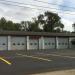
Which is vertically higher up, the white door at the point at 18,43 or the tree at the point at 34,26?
the tree at the point at 34,26

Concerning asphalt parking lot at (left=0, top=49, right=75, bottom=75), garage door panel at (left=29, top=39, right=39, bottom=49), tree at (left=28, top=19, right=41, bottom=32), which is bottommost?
asphalt parking lot at (left=0, top=49, right=75, bottom=75)

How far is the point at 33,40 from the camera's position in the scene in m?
55.2

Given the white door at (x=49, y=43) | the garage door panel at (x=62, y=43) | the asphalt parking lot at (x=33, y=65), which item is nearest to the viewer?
the asphalt parking lot at (x=33, y=65)

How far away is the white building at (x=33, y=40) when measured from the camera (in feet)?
168

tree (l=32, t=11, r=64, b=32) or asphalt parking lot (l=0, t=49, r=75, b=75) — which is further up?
tree (l=32, t=11, r=64, b=32)

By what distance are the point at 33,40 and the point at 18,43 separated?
13.9ft

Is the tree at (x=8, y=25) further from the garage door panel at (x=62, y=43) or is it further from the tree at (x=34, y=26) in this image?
the garage door panel at (x=62, y=43)

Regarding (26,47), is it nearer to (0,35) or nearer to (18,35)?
(18,35)

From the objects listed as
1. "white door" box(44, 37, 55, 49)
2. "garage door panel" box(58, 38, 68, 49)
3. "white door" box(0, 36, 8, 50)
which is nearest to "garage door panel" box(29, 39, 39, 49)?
"white door" box(44, 37, 55, 49)

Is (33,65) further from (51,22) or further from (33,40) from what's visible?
(51,22)

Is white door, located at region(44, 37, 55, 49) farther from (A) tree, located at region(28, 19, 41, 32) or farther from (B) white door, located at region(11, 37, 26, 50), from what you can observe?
(A) tree, located at region(28, 19, 41, 32)

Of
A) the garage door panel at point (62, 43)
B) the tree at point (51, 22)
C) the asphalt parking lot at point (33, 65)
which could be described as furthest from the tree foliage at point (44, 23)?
the asphalt parking lot at point (33, 65)

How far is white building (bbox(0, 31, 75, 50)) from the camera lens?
51281 mm

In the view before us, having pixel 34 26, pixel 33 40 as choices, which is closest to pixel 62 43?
pixel 33 40
